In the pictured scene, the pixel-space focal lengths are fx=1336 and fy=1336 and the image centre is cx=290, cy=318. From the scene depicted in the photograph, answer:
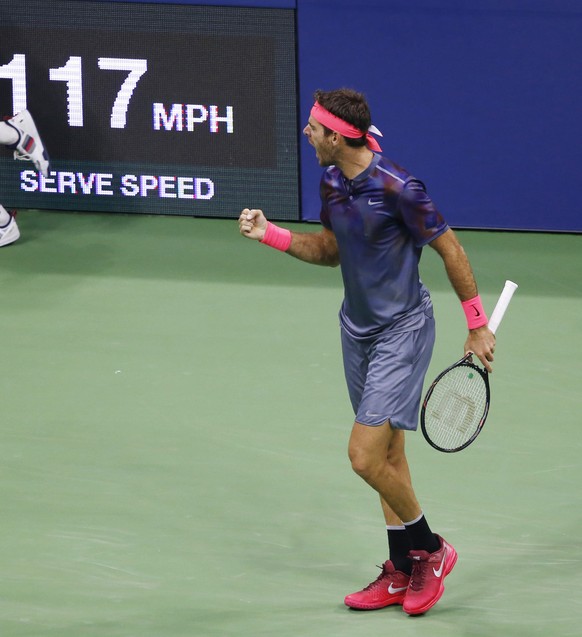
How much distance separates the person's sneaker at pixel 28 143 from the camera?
907cm

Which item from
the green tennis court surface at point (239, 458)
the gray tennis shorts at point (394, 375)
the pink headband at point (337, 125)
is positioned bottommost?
the green tennis court surface at point (239, 458)

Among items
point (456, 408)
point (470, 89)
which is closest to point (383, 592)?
point (456, 408)

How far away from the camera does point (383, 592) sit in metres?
4.95

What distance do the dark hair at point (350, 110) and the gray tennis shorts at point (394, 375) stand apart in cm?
72

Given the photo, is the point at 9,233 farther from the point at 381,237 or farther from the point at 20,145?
the point at 381,237

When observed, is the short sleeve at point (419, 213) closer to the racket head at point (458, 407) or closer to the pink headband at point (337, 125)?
the pink headband at point (337, 125)

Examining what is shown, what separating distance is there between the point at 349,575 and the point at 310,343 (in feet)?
8.26

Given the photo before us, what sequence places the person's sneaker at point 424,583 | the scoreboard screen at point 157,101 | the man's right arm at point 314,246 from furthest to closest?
1. the scoreboard screen at point 157,101
2. the man's right arm at point 314,246
3. the person's sneaker at point 424,583

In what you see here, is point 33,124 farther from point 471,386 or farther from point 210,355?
point 471,386

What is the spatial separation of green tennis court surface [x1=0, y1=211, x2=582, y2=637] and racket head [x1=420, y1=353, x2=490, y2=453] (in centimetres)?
63

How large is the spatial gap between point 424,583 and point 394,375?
787 mm

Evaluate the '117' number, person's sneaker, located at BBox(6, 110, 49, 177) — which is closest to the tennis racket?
person's sneaker, located at BBox(6, 110, 49, 177)

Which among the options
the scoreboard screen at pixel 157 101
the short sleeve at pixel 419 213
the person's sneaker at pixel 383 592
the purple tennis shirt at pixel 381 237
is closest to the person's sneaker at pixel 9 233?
the scoreboard screen at pixel 157 101

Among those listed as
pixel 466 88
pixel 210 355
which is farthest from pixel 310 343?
pixel 466 88
